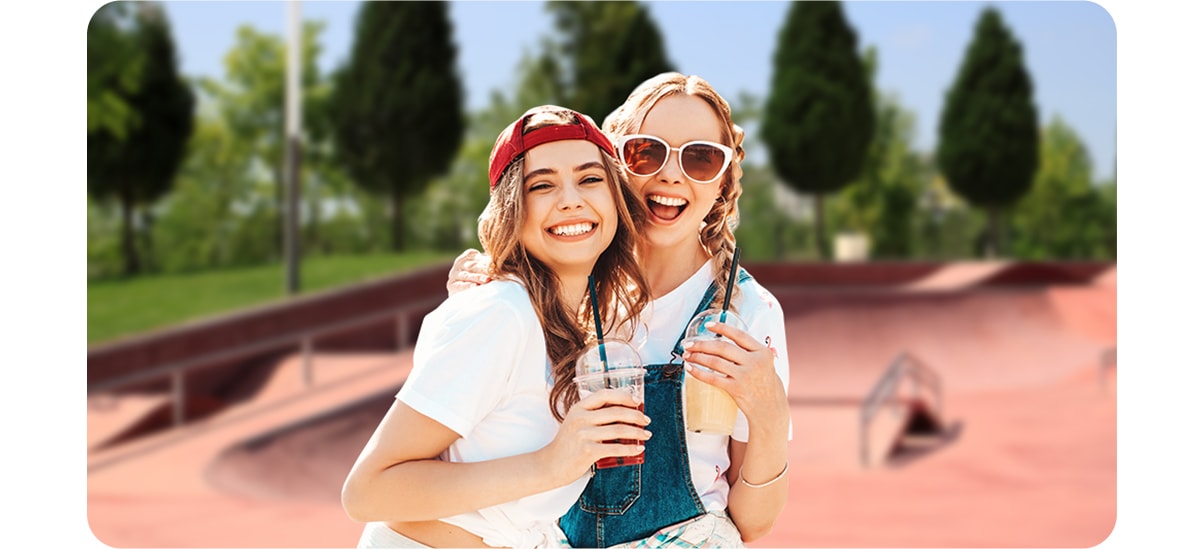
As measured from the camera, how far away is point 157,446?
11172 millimetres

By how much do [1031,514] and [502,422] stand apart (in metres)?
7.89

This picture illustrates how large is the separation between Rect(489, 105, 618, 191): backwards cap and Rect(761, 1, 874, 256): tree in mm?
20281

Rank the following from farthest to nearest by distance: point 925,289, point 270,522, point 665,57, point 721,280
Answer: point 665,57
point 925,289
point 270,522
point 721,280

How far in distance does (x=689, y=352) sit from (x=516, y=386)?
394 millimetres

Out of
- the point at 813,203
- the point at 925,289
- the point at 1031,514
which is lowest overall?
the point at 1031,514

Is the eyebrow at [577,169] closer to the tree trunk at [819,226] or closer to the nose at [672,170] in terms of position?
the nose at [672,170]

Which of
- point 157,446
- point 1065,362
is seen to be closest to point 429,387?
point 157,446

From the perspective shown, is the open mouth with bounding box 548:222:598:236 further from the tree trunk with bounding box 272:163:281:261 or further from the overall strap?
the tree trunk with bounding box 272:163:281:261

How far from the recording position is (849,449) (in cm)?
1138

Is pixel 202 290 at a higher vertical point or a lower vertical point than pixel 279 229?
lower

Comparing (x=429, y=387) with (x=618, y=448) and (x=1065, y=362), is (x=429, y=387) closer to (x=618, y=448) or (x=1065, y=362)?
(x=618, y=448)

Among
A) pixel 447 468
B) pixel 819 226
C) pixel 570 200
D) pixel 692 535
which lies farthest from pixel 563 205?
pixel 819 226

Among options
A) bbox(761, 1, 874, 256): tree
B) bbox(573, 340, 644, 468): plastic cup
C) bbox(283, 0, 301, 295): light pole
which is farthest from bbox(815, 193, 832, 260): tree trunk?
bbox(573, 340, 644, 468): plastic cup

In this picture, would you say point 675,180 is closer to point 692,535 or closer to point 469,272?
point 469,272
